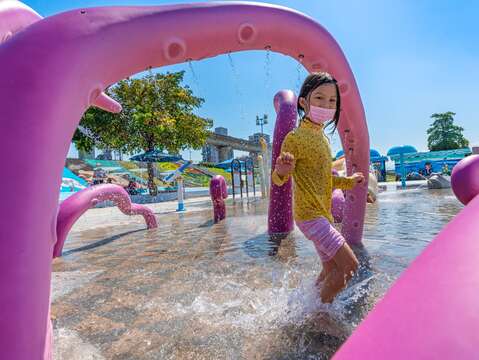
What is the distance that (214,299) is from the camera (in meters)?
2.64

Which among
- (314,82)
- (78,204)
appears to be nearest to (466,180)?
(314,82)

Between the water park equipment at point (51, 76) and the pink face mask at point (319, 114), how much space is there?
0.55 m

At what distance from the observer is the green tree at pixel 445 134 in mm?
50594

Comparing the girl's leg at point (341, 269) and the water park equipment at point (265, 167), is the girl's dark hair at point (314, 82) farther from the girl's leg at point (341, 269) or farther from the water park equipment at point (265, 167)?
the water park equipment at point (265, 167)

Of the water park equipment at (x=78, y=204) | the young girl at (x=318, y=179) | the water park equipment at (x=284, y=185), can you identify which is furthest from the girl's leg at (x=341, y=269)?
the water park equipment at (x=284, y=185)

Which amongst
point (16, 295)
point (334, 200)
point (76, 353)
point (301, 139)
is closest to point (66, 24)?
point (16, 295)

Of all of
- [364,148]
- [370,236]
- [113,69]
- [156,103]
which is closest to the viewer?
[113,69]

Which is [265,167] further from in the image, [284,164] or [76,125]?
[76,125]

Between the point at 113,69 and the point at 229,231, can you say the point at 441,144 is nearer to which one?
the point at 229,231

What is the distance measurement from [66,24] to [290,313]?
2.10 metres

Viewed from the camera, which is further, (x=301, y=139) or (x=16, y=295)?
(x=301, y=139)

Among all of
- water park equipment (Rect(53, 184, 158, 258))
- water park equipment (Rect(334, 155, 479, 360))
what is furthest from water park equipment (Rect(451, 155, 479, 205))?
water park equipment (Rect(53, 184, 158, 258))

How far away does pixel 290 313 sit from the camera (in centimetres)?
226

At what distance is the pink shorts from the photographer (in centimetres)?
204
